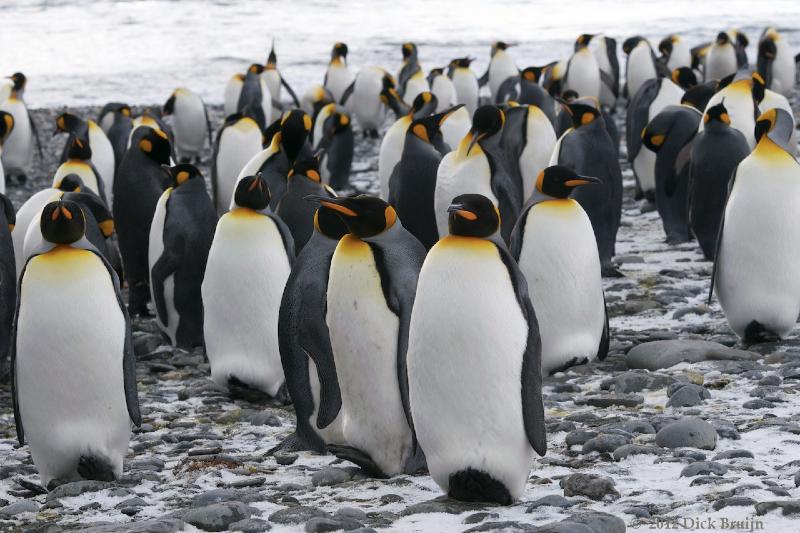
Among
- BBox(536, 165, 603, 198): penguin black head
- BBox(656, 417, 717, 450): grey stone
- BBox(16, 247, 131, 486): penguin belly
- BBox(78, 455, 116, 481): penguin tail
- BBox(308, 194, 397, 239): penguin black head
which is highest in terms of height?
BBox(308, 194, 397, 239): penguin black head

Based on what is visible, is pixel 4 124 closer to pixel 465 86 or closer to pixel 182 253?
pixel 182 253

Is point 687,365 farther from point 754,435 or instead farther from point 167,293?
point 167,293

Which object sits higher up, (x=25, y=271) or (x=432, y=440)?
(x=25, y=271)

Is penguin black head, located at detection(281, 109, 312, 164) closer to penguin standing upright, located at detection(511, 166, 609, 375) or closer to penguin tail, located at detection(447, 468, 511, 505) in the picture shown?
penguin standing upright, located at detection(511, 166, 609, 375)

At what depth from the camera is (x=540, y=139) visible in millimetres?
8578

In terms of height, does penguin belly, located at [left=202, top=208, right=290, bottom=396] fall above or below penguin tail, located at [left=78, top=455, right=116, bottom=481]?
above

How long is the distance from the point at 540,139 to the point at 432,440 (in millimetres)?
5165

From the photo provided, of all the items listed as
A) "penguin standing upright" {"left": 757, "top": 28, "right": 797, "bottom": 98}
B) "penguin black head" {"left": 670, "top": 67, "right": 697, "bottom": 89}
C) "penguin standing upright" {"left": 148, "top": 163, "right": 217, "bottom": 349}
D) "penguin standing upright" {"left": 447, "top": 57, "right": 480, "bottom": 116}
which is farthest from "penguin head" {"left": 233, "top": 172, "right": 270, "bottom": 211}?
"penguin standing upright" {"left": 757, "top": 28, "right": 797, "bottom": 98}

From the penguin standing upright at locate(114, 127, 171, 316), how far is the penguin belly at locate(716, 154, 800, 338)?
3779 millimetres

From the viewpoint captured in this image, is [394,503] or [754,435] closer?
[394,503]

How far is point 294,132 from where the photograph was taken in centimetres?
690

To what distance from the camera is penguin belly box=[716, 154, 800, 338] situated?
5496mm

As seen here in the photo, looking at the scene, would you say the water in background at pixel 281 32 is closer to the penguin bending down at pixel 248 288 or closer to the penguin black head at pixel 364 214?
the penguin bending down at pixel 248 288

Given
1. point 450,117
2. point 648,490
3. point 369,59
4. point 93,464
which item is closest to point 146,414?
point 93,464
